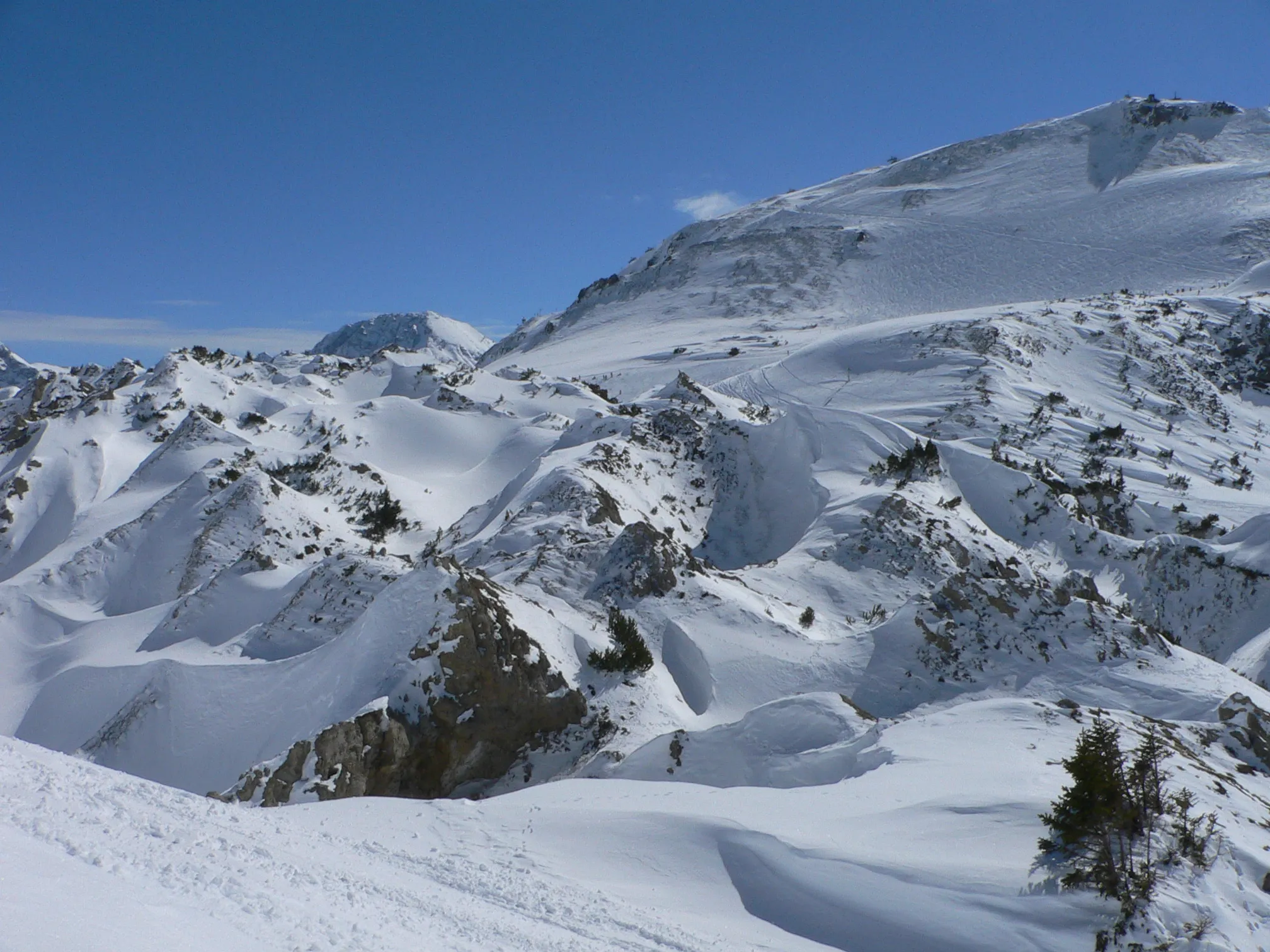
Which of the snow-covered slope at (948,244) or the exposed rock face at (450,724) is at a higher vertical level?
the snow-covered slope at (948,244)

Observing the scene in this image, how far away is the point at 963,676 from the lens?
59.5ft

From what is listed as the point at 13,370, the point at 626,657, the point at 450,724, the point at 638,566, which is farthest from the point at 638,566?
the point at 13,370

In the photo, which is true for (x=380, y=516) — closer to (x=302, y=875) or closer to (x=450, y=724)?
(x=450, y=724)

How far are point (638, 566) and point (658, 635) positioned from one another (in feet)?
7.02

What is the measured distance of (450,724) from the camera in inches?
606

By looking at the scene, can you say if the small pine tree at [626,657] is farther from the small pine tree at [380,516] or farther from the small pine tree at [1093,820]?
the small pine tree at [380,516]

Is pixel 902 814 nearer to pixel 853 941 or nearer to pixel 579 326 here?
pixel 853 941

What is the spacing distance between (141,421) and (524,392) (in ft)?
68.2

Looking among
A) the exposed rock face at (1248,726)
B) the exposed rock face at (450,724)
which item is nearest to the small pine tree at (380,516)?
the exposed rock face at (450,724)

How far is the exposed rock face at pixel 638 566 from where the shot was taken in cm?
2059

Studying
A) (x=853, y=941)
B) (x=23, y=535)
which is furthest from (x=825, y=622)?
(x=23, y=535)

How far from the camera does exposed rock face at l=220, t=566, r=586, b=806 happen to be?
13.4 metres

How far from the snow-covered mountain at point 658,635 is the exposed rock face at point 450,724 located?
0.07 m

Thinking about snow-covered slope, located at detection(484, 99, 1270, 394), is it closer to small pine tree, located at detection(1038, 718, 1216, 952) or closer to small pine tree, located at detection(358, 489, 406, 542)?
small pine tree, located at detection(358, 489, 406, 542)
